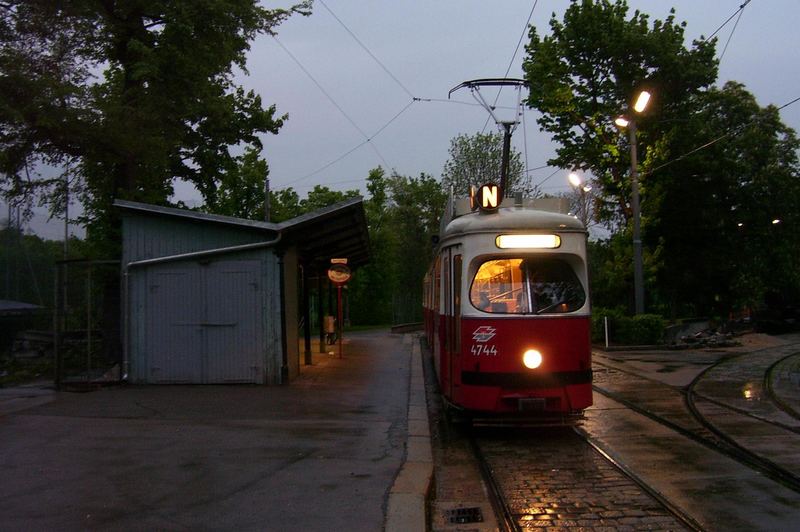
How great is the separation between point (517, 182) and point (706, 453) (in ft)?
135

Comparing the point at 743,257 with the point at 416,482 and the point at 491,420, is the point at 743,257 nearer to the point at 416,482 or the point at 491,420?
the point at 491,420

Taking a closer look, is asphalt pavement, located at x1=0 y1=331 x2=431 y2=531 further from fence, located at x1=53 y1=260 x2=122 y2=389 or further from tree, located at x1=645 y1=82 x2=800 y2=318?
tree, located at x1=645 y1=82 x2=800 y2=318

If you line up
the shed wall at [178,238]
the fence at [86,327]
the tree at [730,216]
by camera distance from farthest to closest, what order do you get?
the tree at [730,216]
the shed wall at [178,238]
the fence at [86,327]

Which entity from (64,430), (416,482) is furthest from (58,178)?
(416,482)

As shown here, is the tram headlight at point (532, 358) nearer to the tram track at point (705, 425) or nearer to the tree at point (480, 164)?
the tram track at point (705, 425)

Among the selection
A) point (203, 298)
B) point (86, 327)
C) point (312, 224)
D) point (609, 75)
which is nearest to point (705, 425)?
point (312, 224)

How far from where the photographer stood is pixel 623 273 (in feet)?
90.0

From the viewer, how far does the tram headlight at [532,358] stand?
8922 millimetres

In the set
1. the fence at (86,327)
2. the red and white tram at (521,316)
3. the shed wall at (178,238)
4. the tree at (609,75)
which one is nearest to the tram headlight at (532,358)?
the red and white tram at (521,316)

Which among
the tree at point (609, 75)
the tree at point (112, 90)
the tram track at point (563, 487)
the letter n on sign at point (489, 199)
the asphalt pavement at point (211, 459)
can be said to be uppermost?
the tree at point (609, 75)

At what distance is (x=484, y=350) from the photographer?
8.97 metres

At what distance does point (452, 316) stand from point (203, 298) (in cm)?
574

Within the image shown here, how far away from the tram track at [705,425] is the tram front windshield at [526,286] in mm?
2424

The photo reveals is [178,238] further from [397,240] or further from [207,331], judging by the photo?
[397,240]
